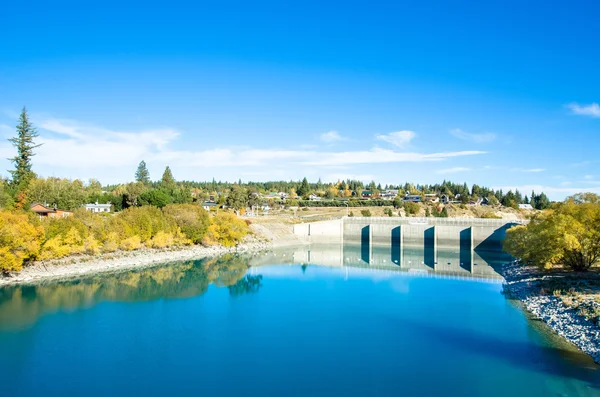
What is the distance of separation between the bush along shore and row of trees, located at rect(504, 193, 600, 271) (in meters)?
1.33

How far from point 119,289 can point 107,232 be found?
11.6 meters

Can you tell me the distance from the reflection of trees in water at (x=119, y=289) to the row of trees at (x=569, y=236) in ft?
61.0

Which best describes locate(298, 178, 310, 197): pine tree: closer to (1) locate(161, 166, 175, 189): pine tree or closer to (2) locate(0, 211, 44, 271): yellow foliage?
(1) locate(161, 166, 175, 189): pine tree

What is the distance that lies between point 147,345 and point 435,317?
46.7 feet

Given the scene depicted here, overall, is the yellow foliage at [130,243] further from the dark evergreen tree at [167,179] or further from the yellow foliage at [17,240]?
the dark evergreen tree at [167,179]

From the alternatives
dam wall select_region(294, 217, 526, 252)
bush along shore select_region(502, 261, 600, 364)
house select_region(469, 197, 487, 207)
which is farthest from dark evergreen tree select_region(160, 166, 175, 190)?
house select_region(469, 197, 487, 207)

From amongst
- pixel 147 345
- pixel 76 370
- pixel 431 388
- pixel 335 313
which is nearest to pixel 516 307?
pixel 335 313

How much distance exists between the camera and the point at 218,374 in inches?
588

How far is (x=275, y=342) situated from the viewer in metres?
18.3

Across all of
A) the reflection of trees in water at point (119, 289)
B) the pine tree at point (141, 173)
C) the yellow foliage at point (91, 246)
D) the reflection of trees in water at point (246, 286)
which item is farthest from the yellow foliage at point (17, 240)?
the pine tree at point (141, 173)

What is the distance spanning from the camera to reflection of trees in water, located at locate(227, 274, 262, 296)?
29469mm

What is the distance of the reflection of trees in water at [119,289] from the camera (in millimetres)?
23125

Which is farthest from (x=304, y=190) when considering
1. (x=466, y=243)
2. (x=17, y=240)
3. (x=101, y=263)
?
(x=17, y=240)

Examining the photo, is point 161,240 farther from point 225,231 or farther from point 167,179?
point 167,179
